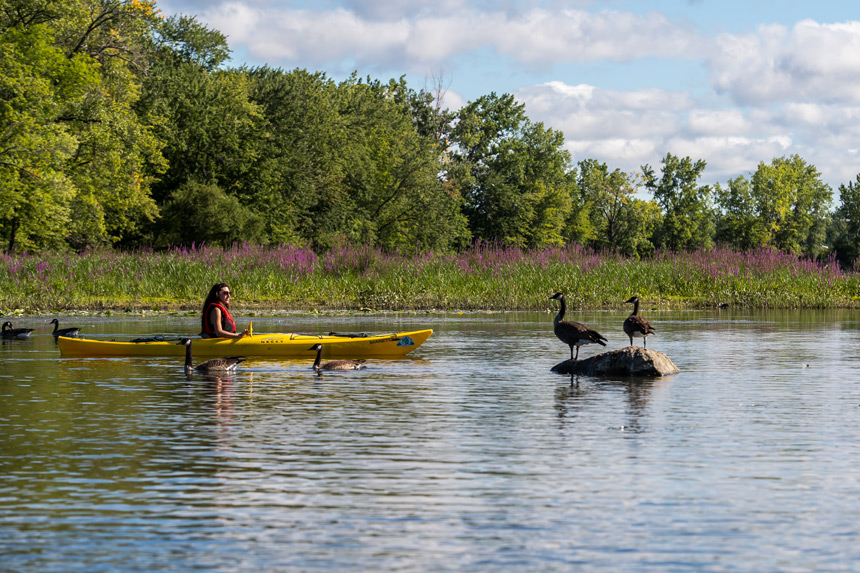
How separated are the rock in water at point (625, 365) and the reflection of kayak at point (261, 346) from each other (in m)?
3.85

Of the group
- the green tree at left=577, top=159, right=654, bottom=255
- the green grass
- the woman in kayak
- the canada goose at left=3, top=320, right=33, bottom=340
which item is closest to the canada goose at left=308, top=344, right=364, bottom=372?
the woman in kayak

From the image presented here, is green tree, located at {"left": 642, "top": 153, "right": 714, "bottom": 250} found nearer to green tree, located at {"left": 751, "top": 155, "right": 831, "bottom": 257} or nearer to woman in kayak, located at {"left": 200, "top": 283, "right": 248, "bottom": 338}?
green tree, located at {"left": 751, "top": 155, "right": 831, "bottom": 257}

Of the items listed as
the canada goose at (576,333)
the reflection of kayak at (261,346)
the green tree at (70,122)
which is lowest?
the reflection of kayak at (261,346)

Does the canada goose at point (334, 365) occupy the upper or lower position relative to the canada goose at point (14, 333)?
lower

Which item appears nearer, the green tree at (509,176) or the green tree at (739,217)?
the green tree at (509,176)

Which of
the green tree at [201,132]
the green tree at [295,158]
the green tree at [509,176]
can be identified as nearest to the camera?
the green tree at [201,132]

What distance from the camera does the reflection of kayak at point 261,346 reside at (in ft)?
64.7

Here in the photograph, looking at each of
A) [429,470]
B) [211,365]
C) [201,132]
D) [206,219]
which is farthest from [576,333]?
[201,132]

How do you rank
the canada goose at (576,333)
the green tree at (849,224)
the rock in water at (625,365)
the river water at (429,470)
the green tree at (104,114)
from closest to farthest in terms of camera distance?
the river water at (429,470) → the rock in water at (625,365) → the canada goose at (576,333) → the green tree at (104,114) → the green tree at (849,224)

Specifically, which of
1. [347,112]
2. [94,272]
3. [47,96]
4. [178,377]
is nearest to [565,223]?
[347,112]

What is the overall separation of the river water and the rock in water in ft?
0.88

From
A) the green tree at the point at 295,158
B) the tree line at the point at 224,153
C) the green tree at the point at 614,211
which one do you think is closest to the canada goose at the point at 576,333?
the tree line at the point at 224,153

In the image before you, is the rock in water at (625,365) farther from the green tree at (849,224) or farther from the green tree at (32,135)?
the green tree at (849,224)

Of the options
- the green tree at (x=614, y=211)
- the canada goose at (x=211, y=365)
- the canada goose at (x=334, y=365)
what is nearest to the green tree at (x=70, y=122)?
the canada goose at (x=211, y=365)
